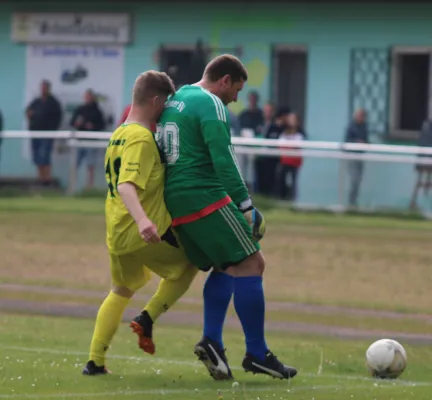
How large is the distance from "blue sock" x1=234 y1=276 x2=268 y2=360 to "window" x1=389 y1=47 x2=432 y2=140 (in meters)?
20.9

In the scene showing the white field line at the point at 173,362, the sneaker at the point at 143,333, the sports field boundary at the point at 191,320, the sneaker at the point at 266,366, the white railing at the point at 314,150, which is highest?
the white railing at the point at 314,150

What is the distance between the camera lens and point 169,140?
27.1 ft

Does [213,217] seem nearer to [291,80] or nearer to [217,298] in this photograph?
[217,298]

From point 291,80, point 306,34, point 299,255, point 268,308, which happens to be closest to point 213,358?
point 268,308

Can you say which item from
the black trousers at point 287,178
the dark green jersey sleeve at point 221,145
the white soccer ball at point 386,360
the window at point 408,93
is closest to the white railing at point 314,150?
the black trousers at point 287,178

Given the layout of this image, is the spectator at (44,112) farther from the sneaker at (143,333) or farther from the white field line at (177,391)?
the white field line at (177,391)

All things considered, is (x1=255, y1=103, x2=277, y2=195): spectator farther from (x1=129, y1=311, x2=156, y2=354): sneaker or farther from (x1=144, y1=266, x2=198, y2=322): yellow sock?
(x1=129, y1=311, x2=156, y2=354): sneaker

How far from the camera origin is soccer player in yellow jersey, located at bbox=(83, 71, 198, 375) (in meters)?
8.16

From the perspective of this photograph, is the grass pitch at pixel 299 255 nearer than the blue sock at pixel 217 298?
No

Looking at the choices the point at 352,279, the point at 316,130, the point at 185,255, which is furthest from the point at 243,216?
the point at 316,130

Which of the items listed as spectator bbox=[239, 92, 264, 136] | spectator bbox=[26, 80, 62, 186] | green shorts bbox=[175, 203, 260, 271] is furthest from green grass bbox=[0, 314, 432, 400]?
spectator bbox=[26, 80, 62, 186]

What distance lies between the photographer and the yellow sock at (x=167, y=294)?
8.45 metres

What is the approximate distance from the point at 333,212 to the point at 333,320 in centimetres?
1171

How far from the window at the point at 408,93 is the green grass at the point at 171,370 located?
720 inches
